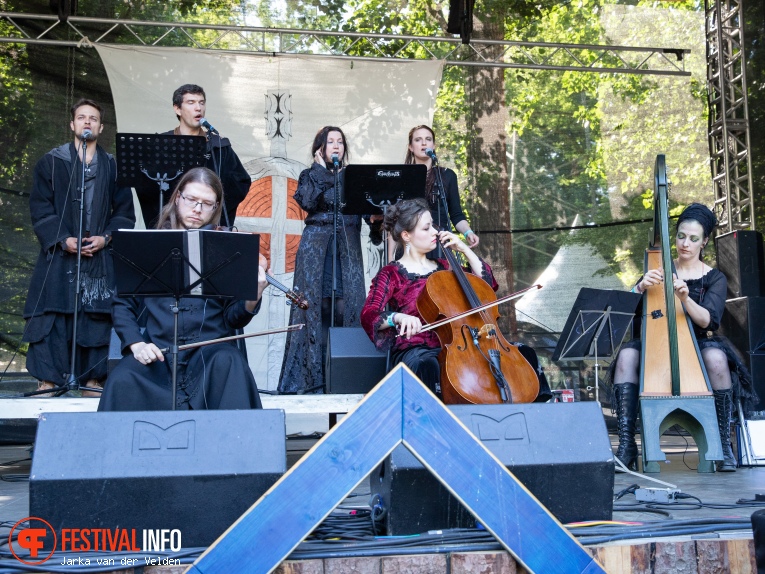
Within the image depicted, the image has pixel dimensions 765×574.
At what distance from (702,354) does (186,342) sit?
258 cm

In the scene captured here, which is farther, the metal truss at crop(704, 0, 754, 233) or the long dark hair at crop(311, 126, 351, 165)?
the metal truss at crop(704, 0, 754, 233)

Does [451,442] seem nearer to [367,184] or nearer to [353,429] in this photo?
[353,429]

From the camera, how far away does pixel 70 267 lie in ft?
15.5

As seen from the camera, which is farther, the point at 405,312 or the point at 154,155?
the point at 154,155

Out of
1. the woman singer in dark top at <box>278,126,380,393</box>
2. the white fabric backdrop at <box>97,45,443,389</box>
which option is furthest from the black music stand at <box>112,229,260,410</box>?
the white fabric backdrop at <box>97,45,443,389</box>

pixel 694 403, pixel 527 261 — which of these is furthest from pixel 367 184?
pixel 527 261

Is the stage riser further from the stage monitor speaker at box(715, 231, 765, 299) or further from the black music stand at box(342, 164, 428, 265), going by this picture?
the stage monitor speaker at box(715, 231, 765, 299)

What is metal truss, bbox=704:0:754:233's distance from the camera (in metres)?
6.25

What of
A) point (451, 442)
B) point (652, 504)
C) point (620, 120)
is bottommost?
point (652, 504)

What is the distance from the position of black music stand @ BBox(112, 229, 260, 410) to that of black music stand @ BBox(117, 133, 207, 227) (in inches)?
53.7

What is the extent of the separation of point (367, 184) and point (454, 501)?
2488mm

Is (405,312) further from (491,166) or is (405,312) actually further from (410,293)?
(491,166)

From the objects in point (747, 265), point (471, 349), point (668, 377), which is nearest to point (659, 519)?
point (471, 349)

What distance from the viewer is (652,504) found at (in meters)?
2.81
